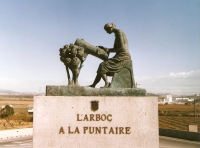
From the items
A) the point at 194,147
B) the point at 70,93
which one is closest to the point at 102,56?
the point at 70,93

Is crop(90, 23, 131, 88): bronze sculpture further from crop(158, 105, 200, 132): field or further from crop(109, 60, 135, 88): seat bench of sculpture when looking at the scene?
crop(158, 105, 200, 132): field

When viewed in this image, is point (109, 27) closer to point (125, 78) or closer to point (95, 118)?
point (125, 78)

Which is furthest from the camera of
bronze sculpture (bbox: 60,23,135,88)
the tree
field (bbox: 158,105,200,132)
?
the tree

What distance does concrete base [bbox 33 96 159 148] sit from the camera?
5973 mm

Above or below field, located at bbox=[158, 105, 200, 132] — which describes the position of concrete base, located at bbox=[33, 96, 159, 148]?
above

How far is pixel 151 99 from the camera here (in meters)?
6.18

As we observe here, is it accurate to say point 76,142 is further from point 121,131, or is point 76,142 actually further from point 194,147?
point 194,147

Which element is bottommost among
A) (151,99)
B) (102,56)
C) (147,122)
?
(147,122)

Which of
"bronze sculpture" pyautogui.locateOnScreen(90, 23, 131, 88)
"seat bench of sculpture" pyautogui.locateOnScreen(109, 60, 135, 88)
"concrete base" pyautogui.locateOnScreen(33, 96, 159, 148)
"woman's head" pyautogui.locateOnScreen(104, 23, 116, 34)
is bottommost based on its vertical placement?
"concrete base" pyautogui.locateOnScreen(33, 96, 159, 148)

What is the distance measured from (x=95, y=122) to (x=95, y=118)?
3.7 inches

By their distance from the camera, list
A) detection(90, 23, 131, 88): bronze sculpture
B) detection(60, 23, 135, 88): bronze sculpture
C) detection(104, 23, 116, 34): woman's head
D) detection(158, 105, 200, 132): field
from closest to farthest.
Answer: detection(60, 23, 135, 88): bronze sculpture
detection(90, 23, 131, 88): bronze sculpture
detection(104, 23, 116, 34): woman's head
detection(158, 105, 200, 132): field

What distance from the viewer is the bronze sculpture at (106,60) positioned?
6.52 meters

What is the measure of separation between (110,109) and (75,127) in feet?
3.09

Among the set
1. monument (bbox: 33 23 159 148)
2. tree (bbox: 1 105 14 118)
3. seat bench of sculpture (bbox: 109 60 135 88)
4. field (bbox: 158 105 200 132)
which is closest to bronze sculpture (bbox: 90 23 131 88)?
seat bench of sculpture (bbox: 109 60 135 88)
